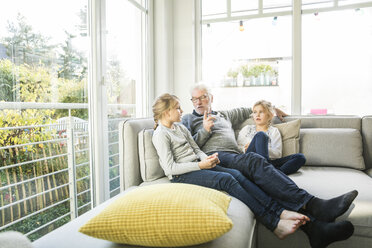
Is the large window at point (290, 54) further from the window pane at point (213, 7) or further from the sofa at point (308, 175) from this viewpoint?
the sofa at point (308, 175)

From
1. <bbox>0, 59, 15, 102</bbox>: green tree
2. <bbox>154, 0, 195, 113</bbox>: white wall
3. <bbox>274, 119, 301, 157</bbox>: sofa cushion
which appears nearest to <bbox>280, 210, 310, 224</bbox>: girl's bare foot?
<bbox>274, 119, 301, 157</bbox>: sofa cushion

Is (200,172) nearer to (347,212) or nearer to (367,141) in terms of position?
(347,212)

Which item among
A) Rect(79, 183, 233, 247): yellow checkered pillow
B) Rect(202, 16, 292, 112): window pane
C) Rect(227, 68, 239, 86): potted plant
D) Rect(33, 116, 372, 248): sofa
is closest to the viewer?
Rect(79, 183, 233, 247): yellow checkered pillow

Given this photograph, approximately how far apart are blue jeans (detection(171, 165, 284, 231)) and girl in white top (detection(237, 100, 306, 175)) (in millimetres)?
371

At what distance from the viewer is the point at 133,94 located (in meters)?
2.71

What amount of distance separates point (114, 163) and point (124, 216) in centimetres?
141

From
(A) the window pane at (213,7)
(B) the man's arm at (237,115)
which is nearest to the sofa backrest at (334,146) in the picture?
(B) the man's arm at (237,115)

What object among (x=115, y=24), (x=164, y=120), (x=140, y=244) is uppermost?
(x=115, y=24)

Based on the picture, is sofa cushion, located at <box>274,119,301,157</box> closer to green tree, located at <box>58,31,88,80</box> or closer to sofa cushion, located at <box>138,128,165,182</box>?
sofa cushion, located at <box>138,128,165,182</box>

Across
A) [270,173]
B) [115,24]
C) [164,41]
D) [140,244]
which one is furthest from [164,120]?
[164,41]

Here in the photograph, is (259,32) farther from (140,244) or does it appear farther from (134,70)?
(140,244)

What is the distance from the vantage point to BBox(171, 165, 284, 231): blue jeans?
4.63ft

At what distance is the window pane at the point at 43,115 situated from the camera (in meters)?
1.39

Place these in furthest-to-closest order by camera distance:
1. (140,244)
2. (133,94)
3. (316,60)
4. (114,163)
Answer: (316,60)
(133,94)
(114,163)
(140,244)
